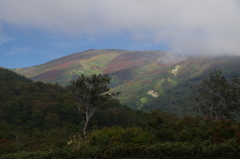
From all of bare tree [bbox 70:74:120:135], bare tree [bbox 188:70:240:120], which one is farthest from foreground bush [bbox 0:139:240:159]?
bare tree [bbox 70:74:120:135]

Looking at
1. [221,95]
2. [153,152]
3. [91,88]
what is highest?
[91,88]

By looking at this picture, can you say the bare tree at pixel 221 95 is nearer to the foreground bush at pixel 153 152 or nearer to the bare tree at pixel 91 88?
the bare tree at pixel 91 88

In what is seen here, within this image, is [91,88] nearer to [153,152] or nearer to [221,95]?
[221,95]

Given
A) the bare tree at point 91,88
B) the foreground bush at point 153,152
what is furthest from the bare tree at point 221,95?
the foreground bush at point 153,152

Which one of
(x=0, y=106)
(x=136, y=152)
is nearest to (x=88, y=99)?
(x=136, y=152)

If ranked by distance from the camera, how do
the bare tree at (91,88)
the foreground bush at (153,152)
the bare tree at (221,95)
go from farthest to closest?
the bare tree at (91,88) < the bare tree at (221,95) < the foreground bush at (153,152)

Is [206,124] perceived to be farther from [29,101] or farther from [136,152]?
[29,101]

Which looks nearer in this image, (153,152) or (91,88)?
(153,152)

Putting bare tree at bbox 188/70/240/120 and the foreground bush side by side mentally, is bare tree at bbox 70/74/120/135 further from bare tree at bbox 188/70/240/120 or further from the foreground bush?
the foreground bush

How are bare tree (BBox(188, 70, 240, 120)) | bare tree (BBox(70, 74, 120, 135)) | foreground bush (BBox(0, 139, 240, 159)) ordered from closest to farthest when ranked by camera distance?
1. foreground bush (BBox(0, 139, 240, 159))
2. bare tree (BBox(188, 70, 240, 120))
3. bare tree (BBox(70, 74, 120, 135))

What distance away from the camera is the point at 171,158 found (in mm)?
8062

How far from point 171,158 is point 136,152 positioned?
4.87 feet

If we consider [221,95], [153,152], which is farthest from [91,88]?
[153,152]

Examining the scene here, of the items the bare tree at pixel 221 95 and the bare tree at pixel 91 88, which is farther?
the bare tree at pixel 91 88
